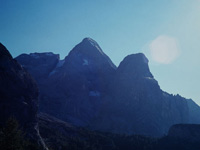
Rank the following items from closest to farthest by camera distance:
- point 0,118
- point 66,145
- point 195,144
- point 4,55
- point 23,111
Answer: point 0,118
point 4,55
point 23,111
point 66,145
point 195,144

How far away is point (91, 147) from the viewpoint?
11738cm

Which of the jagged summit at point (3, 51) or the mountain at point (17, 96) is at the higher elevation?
the jagged summit at point (3, 51)

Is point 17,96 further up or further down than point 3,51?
further down

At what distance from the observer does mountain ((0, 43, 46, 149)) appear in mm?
93688

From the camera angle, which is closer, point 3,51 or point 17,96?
point 3,51

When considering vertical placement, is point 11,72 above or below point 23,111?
above

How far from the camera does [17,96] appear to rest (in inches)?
3971

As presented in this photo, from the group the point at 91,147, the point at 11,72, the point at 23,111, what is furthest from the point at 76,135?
the point at 11,72

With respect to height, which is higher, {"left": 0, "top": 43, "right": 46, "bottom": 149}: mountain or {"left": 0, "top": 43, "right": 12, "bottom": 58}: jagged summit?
{"left": 0, "top": 43, "right": 12, "bottom": 58}: jagged summit

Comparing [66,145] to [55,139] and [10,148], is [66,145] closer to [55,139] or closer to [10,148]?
[55,139]

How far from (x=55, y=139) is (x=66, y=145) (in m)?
8.14

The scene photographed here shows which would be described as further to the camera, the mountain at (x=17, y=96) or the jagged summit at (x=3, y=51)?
the mountain at (x=17, y=96)

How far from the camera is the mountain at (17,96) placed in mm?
93688

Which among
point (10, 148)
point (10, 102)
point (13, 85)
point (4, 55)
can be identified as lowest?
point (10, 148)
